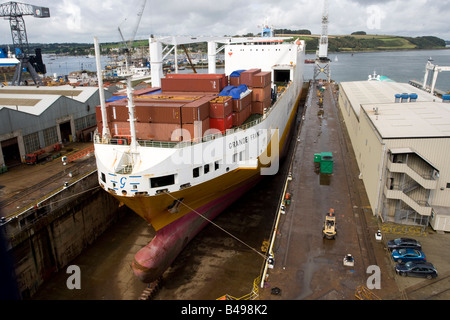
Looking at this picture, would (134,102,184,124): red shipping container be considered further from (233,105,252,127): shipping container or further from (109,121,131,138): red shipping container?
(233,105,252,127): shipping container

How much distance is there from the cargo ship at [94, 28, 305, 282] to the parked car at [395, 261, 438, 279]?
37.2 ft

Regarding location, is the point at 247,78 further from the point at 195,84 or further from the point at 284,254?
the point at 284,254

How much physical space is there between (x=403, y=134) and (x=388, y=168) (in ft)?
8.05

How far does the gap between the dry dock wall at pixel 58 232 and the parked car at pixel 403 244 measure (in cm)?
1959

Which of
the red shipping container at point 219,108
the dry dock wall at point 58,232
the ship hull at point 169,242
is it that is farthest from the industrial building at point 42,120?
the red shipping container at point 219,108

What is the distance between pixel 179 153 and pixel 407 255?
12.8 m

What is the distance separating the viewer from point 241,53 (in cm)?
4478

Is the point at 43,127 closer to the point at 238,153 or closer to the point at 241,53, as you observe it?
the point at 238,153

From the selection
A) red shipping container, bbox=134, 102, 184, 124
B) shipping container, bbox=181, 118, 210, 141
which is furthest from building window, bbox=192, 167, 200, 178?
red shipping container, bbox=134, 102, 184, 124

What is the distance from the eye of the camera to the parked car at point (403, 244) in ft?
53.8

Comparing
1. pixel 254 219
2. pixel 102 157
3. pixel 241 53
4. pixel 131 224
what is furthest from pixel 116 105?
pixel 241 53

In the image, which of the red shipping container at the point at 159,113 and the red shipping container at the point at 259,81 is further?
the red shipping container at the point at 259,81

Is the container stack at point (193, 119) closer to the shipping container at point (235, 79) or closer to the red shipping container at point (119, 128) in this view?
the red shipping container at point (119, 128)

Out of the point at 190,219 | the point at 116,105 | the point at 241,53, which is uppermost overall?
the point at 241,53
